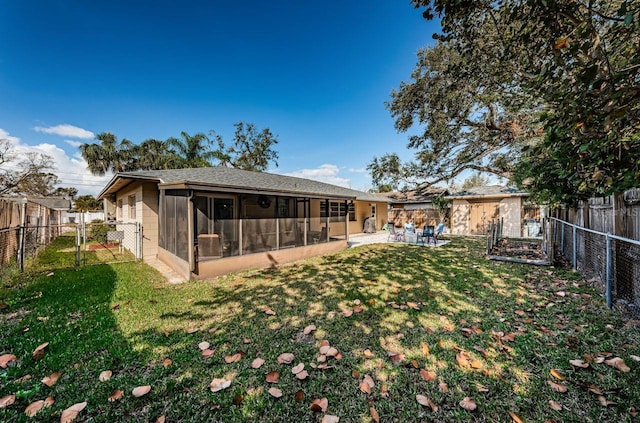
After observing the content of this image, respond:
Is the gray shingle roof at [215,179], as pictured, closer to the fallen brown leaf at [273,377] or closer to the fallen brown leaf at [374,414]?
the fallen brown leaf at [273,377]

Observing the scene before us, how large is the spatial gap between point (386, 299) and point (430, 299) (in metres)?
0.81

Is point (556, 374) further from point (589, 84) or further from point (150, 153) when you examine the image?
point (150, 153)

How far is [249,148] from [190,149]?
22.2 ft

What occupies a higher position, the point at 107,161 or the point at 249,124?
the point at 249,124

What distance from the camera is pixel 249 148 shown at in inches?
1193

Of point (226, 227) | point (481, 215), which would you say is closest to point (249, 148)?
point (481, 215)

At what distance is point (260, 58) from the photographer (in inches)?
477

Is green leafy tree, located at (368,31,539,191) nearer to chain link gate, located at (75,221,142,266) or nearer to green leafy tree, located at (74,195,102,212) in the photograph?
chain link gate, located at (75,221,142,266)

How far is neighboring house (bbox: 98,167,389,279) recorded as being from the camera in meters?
6.25

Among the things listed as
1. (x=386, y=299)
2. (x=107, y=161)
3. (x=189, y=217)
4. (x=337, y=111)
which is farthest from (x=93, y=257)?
(x=107, y=161)

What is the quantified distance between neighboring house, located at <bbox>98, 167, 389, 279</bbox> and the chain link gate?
0.39 metres

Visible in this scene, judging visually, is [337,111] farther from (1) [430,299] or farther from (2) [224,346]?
(2) [224,346]

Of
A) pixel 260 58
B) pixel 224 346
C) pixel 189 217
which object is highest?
pixel 260 58

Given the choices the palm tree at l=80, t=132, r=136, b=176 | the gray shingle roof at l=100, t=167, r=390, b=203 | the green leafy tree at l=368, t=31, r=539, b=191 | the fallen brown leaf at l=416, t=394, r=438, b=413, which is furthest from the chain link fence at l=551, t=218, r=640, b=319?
the palm tree at l=80, t=132, r=136, b=176
